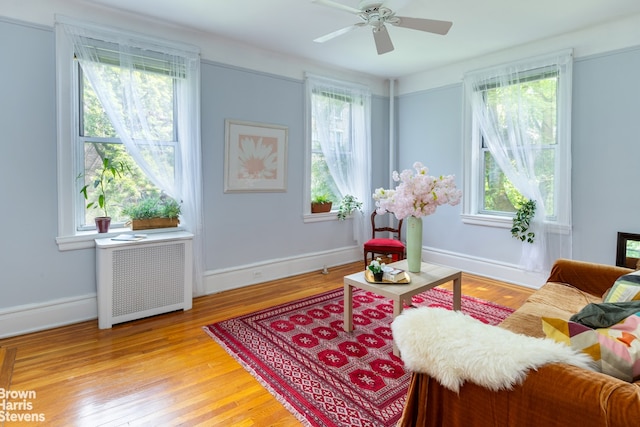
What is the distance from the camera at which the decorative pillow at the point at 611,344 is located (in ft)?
3.50

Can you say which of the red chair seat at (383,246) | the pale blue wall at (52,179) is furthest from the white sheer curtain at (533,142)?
the pale blue wall at (52,179)

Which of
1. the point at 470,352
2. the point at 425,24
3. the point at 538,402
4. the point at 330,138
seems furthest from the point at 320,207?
the point at 538,402

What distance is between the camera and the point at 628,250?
335 cm

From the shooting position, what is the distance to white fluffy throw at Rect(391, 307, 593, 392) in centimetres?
108

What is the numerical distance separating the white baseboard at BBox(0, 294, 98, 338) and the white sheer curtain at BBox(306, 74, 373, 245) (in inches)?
Result: 120

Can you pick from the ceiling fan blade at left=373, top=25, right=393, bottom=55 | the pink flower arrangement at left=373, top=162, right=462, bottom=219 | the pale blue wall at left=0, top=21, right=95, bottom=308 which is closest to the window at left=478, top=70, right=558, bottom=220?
the pink flower arrangement at left=373, top=162, right=462, bottom=219

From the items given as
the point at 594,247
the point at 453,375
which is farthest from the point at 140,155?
the point at 594,247

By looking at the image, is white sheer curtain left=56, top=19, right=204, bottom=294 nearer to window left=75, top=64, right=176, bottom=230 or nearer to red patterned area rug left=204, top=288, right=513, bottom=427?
window left=75, top=64, right=176, bottom=230

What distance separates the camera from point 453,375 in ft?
3.79

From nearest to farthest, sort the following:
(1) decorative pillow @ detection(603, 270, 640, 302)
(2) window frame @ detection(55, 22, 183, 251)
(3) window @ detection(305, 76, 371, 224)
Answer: (1) decorative pillow @ detection(603, 270, 640, 302), (2) window frame @ detection(55, 22, 183, 251), (3) window @ detection(305, 76, 371, 224)

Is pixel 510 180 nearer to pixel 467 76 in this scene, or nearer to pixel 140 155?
pixel 467 76

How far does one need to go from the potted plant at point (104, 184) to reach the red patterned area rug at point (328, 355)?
4.36ft

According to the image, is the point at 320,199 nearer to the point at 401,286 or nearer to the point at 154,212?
the point at 154,212

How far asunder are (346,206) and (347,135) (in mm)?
970
